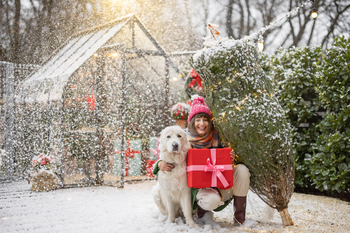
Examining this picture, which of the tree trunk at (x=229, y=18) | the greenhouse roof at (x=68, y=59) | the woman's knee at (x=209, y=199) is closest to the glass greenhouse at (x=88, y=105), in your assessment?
the greenhouse roof at (x=68, y=59)

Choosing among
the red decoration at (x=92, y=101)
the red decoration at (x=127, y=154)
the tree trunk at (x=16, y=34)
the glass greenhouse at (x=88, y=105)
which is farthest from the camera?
the tree trunk at (x=16, y=34)

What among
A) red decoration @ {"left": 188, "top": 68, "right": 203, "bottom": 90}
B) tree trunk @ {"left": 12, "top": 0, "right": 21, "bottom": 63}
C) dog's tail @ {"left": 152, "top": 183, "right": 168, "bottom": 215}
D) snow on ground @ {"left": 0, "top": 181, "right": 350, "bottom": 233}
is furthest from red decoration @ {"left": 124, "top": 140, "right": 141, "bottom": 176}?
tree trunk @ {"left": 12, "top": 0, "right": 21, "bottom": 63}

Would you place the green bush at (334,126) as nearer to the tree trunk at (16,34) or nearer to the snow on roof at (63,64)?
the snow on roof at (63,64)

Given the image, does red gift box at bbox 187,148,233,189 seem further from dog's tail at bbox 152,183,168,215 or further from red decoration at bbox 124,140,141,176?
red decoration at bbox 124,140,141,176

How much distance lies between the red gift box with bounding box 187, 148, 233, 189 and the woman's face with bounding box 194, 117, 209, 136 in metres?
0.30

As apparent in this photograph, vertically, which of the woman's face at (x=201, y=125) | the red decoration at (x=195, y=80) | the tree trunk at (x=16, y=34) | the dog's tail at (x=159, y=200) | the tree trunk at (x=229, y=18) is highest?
the tree trunk at (x=229, y=18)

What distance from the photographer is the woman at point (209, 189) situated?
113 inches

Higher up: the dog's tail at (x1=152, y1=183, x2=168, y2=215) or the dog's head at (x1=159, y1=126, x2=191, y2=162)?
the dog's head at (x1=159, y1=126, x2=191, y2=162)

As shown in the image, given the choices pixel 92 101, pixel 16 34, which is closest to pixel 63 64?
pixel 92 101

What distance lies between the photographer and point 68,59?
18.6 ft

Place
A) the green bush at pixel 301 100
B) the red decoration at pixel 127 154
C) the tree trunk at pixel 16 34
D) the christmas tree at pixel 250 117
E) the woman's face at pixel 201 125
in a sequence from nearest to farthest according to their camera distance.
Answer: the christmas tree at pixel 250 117, the woman's face at pixel 201 125, the green bush at pixel 301 100, the red decoration at pixel 127 154, the tree trunk at pixel 16 34

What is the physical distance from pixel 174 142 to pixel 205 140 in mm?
448

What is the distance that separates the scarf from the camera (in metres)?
3.13

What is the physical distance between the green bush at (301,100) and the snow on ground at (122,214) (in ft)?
2.04
